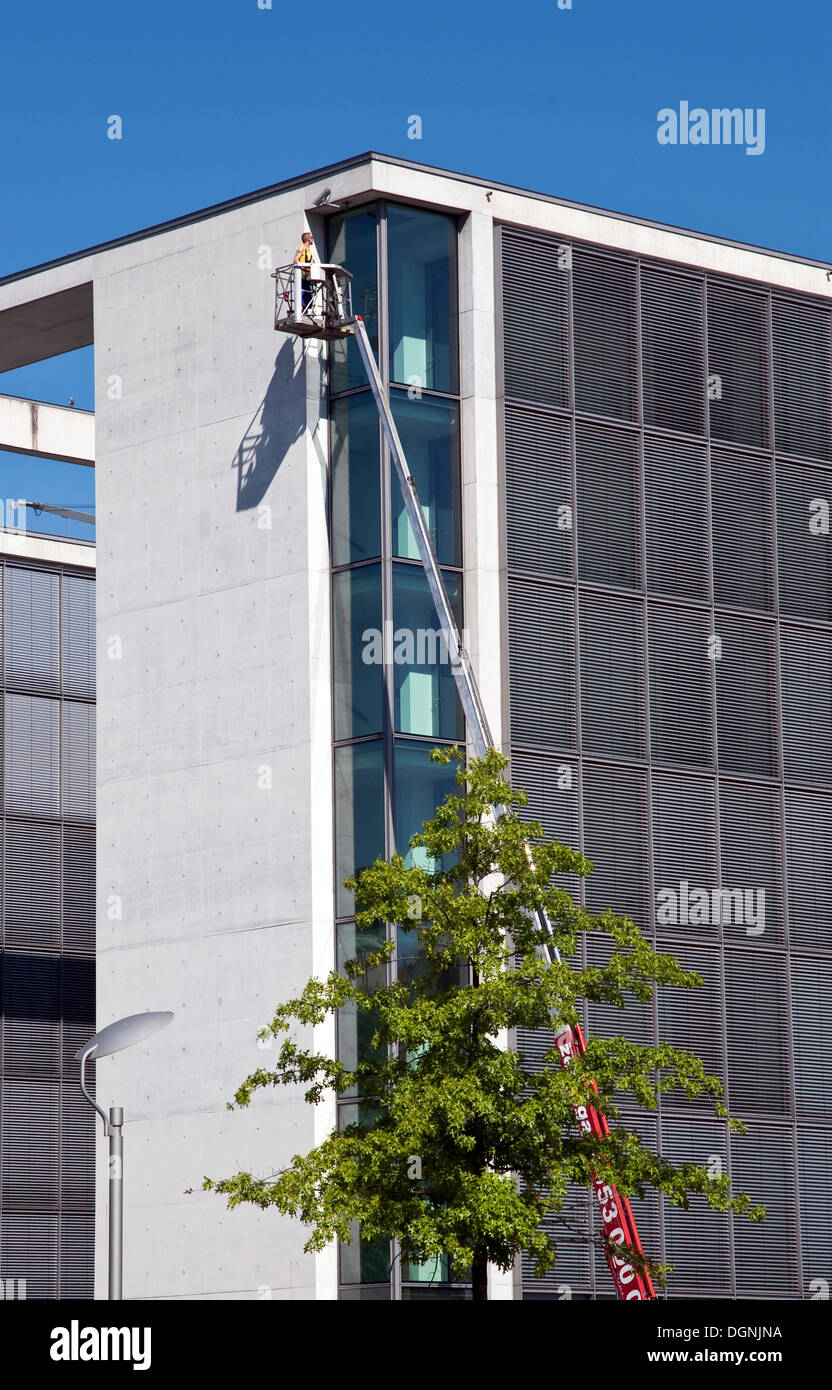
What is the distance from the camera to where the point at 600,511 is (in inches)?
1543

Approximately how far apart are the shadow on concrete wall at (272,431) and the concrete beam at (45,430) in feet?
58.5

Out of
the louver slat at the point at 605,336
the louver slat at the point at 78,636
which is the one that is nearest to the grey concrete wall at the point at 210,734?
the louver slat at the point at 605,336

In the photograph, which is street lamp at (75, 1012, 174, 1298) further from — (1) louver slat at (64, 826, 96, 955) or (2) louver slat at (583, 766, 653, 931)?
(1) louver slat at (64, 826, 96, 955)

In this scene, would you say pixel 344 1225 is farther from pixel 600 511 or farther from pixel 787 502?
pixel 787 502

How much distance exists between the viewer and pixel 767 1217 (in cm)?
3841

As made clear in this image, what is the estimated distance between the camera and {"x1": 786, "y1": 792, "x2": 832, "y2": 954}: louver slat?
40219mm

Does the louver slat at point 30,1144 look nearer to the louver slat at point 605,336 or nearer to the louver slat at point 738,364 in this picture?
the louver slat at point 605,336

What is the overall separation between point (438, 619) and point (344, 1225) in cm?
1113

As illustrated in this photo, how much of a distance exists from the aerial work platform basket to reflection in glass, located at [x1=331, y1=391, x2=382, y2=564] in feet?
3.92

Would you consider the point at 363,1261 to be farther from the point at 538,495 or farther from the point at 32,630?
the point at 32,630

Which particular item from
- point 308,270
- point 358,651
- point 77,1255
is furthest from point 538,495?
point 77,1255

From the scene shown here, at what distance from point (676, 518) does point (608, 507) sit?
145 cm

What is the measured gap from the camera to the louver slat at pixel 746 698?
131 ft

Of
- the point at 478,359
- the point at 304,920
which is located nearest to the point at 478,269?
the point at 478,359
